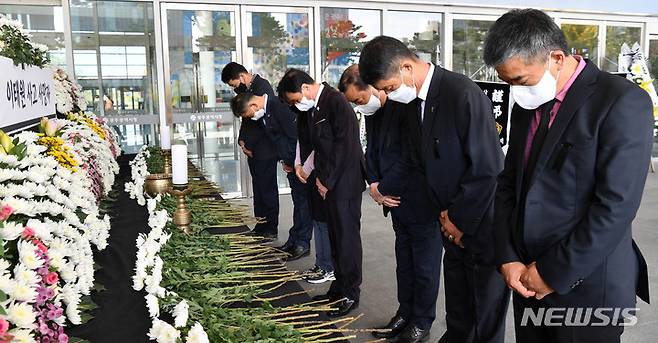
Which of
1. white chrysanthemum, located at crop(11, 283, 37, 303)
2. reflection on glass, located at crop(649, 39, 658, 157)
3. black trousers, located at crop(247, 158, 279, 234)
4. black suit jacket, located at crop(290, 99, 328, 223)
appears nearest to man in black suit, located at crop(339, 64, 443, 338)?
black suit jacket, located at crop(290, 99, 328, 223)

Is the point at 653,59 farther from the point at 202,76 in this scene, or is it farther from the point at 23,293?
the point at 23,293

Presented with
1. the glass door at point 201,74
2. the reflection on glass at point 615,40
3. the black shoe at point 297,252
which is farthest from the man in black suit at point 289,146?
the reflection on glass at point 615,40

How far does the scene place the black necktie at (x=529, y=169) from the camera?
1.37 metres

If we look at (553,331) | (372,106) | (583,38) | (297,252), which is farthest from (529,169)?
(583,38)

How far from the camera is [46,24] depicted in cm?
541

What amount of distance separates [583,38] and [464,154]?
649 cm

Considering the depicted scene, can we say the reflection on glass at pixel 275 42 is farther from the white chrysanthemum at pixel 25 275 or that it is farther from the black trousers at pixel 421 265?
the white chrysanthemum at pixel 25 275

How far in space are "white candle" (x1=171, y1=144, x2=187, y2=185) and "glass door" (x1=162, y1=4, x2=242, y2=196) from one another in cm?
423

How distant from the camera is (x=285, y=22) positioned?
611 centimetres

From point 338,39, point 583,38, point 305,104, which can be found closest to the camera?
point 305,104

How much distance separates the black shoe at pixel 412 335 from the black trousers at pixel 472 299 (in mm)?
237

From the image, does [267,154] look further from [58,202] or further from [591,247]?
[591,247]

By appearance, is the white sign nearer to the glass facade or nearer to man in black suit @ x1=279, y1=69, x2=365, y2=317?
man in black suit @ x1=279, y1=69, x2=365, y2=317

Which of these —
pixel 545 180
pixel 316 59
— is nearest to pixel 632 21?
pixel 316 59
